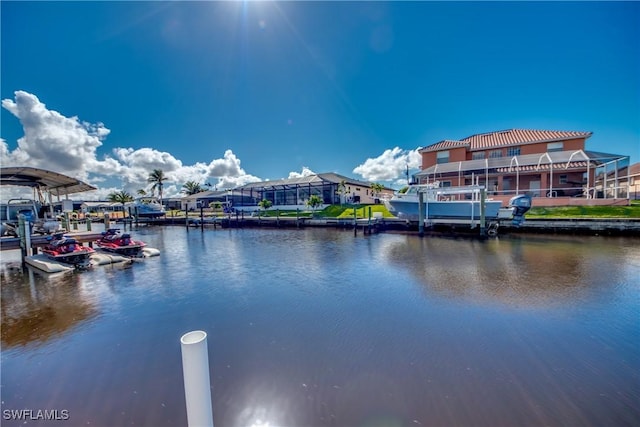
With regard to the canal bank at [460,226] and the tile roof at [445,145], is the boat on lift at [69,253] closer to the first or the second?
the canal bank at [460,226]

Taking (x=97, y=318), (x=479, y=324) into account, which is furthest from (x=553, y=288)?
(x=97, y=318)

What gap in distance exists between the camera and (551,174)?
20.0 m

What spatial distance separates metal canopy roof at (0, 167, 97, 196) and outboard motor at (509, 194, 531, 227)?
25.2 metres

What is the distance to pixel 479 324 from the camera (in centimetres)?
527

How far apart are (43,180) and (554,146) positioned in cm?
3859

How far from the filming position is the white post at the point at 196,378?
1780 millimetres

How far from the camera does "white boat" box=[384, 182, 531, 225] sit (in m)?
17.7

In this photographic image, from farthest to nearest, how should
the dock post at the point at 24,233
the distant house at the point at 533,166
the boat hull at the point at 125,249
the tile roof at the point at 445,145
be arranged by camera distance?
the tile roof at the point at 445,145 < the distant house at the point at 533,166 < the boat hull at the point at 125,249 < the dock post at the point at 24,233

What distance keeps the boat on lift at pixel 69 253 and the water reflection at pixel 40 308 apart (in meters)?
0.88

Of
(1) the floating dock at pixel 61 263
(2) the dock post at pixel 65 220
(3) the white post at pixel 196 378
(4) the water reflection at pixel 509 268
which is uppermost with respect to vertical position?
(2) the dock post at pixel 65 220

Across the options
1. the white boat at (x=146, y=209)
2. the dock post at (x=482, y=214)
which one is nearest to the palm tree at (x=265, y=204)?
the white boat at (x=146, y=209)

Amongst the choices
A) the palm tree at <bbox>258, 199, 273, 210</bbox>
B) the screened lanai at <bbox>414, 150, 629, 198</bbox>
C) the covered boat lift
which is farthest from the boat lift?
the palm tree at <bbox>258, 199, 273, 210</bbox>

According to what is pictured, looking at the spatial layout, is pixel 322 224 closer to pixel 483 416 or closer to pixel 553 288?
pixel 553 288

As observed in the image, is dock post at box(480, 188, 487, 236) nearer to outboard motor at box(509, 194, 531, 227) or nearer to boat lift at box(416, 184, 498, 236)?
boat lift at box(416, 184, 498, 236)
